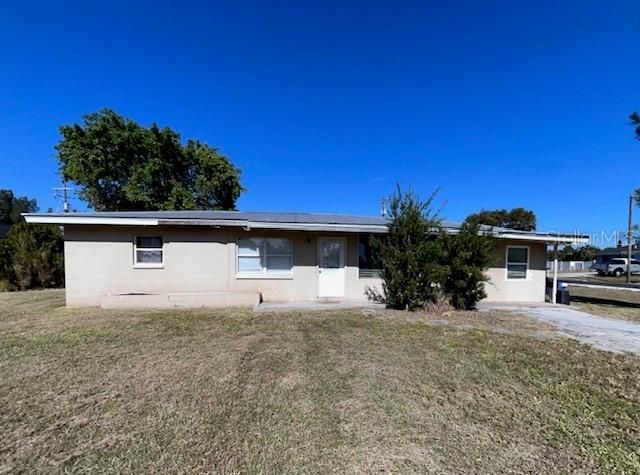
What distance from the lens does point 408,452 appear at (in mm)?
2748

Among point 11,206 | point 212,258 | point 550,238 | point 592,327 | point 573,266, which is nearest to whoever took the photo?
point 592,327

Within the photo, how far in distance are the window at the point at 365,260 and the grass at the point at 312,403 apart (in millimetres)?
4409

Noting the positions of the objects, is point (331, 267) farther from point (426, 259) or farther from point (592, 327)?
point (592, 327)

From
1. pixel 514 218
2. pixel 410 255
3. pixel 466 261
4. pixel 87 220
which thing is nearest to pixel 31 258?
pixel 87 220

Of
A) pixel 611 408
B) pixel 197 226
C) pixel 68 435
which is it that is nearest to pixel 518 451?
pixel 611 408

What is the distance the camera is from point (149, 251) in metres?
10.2

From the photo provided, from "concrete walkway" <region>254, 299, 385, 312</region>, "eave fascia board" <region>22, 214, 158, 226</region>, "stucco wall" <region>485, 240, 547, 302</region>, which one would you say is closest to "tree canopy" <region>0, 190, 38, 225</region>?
"eave fascia board" <region>22, 214, 158, 226</region>

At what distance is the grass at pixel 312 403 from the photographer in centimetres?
268

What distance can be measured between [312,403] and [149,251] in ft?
28.4

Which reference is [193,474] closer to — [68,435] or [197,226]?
[68,435]

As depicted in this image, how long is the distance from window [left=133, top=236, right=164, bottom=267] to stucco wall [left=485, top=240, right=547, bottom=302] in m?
11.7

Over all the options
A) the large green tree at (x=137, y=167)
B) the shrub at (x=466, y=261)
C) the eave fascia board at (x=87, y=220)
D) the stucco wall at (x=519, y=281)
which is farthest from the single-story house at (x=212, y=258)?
the large green tree at (x=137, y=167)

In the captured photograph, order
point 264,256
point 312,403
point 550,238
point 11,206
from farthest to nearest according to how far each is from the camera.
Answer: point 11,206, point 550,238, point 264,256, point 312,403

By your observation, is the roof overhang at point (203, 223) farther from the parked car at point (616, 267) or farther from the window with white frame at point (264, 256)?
the parked car at point (616, 267)
